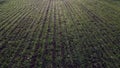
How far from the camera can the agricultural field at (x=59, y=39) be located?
26.1 ft

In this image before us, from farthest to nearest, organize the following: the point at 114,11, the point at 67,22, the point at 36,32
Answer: the point at 114,11, the point at 67,22, the point at 36,32

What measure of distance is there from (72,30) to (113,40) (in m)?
2.91

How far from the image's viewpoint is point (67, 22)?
1346 cm

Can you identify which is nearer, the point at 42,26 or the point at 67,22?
the point at 42,26

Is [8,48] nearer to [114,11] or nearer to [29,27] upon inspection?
[29,27]

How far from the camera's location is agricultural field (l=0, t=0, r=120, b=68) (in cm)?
794

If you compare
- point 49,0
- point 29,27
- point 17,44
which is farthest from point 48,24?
point 49,0

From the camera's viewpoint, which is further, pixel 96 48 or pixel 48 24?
pixel 48 24

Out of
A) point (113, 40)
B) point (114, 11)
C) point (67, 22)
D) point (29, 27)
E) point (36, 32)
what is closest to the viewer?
point (113, 40)

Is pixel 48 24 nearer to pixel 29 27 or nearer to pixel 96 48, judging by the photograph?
pixel 29 27

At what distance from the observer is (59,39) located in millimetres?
10281

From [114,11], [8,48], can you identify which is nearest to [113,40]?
[8,48]

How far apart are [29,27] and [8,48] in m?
3.38

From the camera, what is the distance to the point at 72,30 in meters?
11.7
